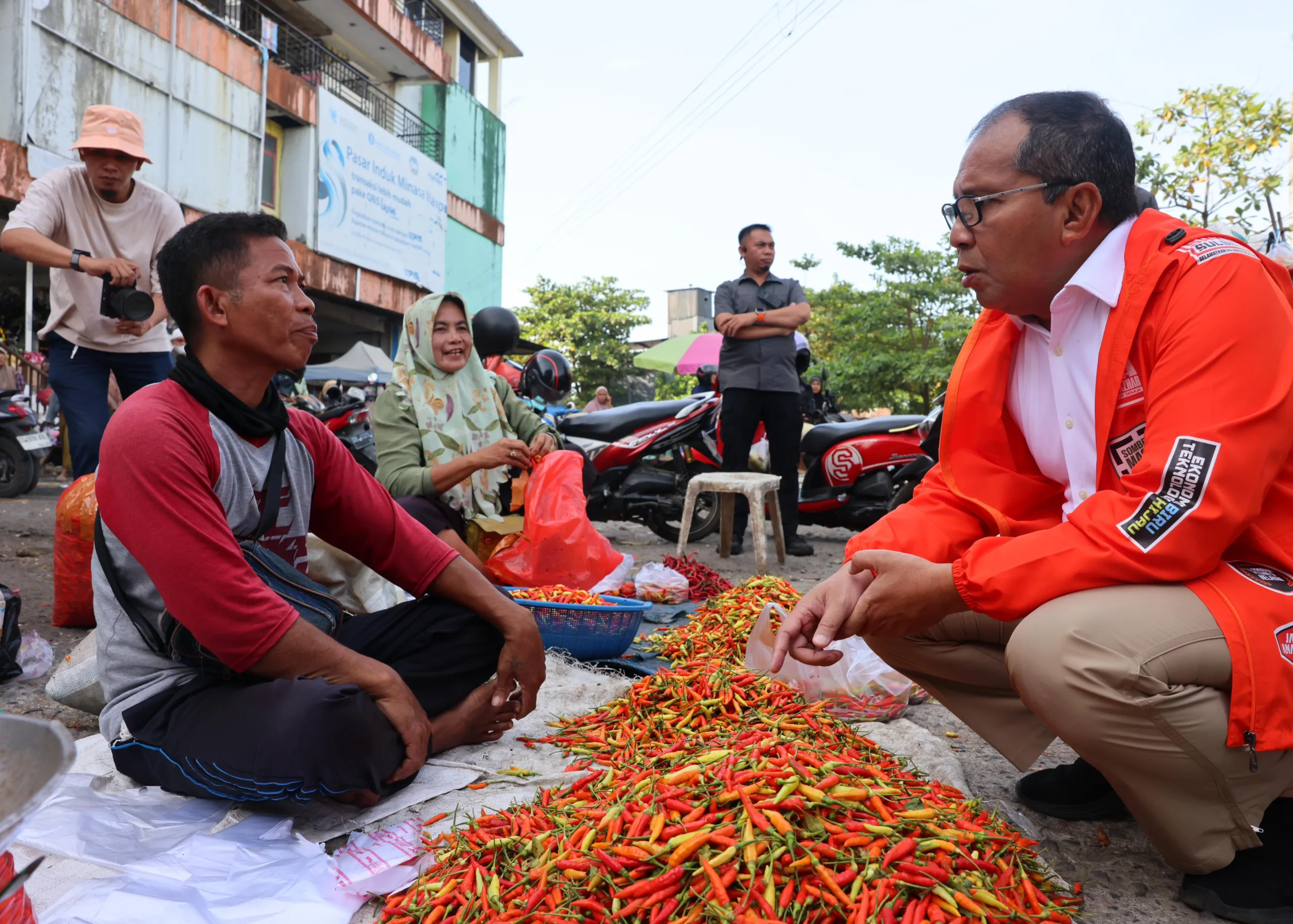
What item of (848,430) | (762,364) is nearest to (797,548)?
(848,430)

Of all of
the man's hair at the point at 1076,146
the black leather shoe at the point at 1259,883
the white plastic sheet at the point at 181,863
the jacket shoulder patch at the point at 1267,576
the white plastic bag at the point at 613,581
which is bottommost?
the white plastic sheet at the point at 181,863

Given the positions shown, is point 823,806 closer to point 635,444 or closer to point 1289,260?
point 1289,260

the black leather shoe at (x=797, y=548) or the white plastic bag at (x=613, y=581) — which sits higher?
the white plastic bag at (x=613, y=581)

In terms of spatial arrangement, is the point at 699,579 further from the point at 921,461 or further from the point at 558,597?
the point at 921,461

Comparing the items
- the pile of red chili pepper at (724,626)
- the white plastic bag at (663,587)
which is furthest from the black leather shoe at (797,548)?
the pile of red chili pepper at (724,626)

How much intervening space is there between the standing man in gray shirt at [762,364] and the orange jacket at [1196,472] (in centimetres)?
407

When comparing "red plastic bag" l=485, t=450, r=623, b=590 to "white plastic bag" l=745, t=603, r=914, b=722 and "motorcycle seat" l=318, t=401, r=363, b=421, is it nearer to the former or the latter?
"white plastic bag" l=745, t=603, r=914, b=722

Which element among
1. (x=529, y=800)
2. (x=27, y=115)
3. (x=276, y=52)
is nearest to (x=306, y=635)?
(x=529, y=800)

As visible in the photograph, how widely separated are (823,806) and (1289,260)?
397 cm

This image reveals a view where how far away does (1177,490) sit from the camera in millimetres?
1551

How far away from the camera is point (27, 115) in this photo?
11.3 m

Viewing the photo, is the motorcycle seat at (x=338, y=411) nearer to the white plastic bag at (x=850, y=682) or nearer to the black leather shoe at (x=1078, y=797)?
the white plastic bag at (x=850, y=682)

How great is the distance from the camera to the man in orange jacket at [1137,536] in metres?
1.57

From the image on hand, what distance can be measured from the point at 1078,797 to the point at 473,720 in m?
1.50
